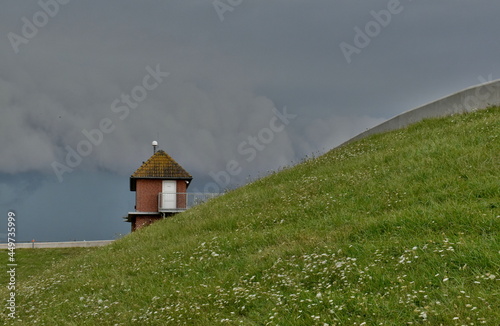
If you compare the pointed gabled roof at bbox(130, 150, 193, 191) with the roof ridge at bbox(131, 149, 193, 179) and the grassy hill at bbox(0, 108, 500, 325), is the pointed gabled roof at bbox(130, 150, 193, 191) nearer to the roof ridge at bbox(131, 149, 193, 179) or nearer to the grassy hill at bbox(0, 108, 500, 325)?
the roof ridge at bbox(131, 149, 193, 179)

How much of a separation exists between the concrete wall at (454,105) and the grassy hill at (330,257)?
3438mm

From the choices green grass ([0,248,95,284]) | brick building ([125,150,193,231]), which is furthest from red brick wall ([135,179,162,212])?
green grass ([0,248,95,284])

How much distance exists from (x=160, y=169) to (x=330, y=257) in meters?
34.4

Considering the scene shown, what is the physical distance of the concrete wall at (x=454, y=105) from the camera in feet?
64.8

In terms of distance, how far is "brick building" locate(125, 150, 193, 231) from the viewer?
41.0 m

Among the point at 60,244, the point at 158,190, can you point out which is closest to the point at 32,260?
the point at 60,244

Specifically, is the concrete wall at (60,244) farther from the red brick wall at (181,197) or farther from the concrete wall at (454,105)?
the concrete wall at (454,105)

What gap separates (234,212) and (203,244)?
3.28m

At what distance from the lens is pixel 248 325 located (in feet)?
22.9

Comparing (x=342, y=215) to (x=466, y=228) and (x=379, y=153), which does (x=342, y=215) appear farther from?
(x=379, y=153)

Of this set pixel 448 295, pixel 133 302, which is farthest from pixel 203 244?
pixel 448 295

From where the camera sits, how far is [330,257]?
8.66 meters

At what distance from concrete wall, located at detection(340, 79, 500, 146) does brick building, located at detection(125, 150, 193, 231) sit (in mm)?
21085

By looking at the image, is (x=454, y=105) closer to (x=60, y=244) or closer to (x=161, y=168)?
(x=161, y=168)
